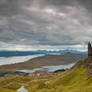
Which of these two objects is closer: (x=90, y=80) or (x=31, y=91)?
(x=90, y=80)

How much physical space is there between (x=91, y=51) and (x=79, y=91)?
72.3 meters

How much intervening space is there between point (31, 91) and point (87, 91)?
47711mm

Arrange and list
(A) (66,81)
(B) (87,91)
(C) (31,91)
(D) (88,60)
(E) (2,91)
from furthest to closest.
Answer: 1. (D) (88,60)
2. (A) (66,81)
3. (C) (31,91)
4. (E) (2,91)
5. (B) (87,91)

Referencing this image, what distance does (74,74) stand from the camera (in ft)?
395

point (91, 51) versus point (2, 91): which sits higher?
point (91, 51)

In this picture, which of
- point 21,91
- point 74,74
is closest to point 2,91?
point 21,91

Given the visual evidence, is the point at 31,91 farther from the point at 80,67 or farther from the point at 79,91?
the point at 80,67

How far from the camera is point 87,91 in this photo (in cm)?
7175

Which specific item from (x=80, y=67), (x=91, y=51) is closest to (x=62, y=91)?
(x=80, y=67)

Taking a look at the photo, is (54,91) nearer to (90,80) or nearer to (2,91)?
(90,80)

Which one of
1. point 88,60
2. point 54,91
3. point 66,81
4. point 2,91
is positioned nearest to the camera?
point 2,91

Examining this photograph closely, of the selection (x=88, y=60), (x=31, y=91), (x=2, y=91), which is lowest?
(x=31, y=91)

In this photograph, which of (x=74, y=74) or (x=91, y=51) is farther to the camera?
(x=91, y=51)

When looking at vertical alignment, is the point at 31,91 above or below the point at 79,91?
below
